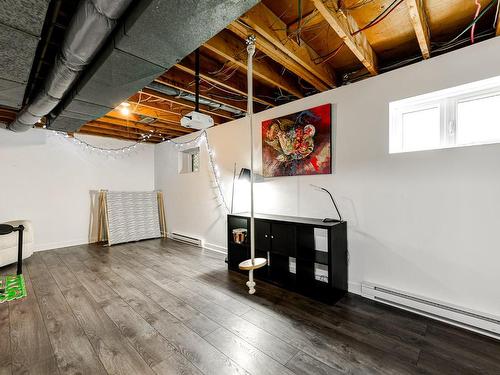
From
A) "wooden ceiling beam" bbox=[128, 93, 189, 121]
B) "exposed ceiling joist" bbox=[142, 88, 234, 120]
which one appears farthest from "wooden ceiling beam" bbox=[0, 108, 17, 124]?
"exposed ceiling joist" bbox=[142, 88, 234, 120]

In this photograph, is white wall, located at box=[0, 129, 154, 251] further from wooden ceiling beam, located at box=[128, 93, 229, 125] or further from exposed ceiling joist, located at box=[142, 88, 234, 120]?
exposed ceiling joist, located at box=[142, 88, 234, 120]

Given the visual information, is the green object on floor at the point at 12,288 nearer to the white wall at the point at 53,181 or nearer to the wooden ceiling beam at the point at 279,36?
the white wall at the point at 53,181

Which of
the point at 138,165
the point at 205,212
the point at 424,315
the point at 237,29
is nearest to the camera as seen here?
the point at 237,29

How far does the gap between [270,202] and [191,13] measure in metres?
2.54

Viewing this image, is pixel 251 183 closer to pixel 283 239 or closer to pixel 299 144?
pixel 283 239

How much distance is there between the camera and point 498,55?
1.85 meters

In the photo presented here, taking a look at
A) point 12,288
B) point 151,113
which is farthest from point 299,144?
point 12,288

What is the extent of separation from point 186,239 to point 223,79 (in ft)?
11.4

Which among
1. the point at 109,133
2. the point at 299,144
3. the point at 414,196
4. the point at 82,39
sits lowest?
the point at 414,196

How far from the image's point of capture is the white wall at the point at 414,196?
192 cm

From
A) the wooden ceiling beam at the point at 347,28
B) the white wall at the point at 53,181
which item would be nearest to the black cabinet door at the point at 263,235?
the wooden ceiling beam at the point at 347,28

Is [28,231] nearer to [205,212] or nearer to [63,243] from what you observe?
[63,243]

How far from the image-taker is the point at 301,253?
2715 mm

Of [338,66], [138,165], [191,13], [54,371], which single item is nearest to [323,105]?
[338,66]
